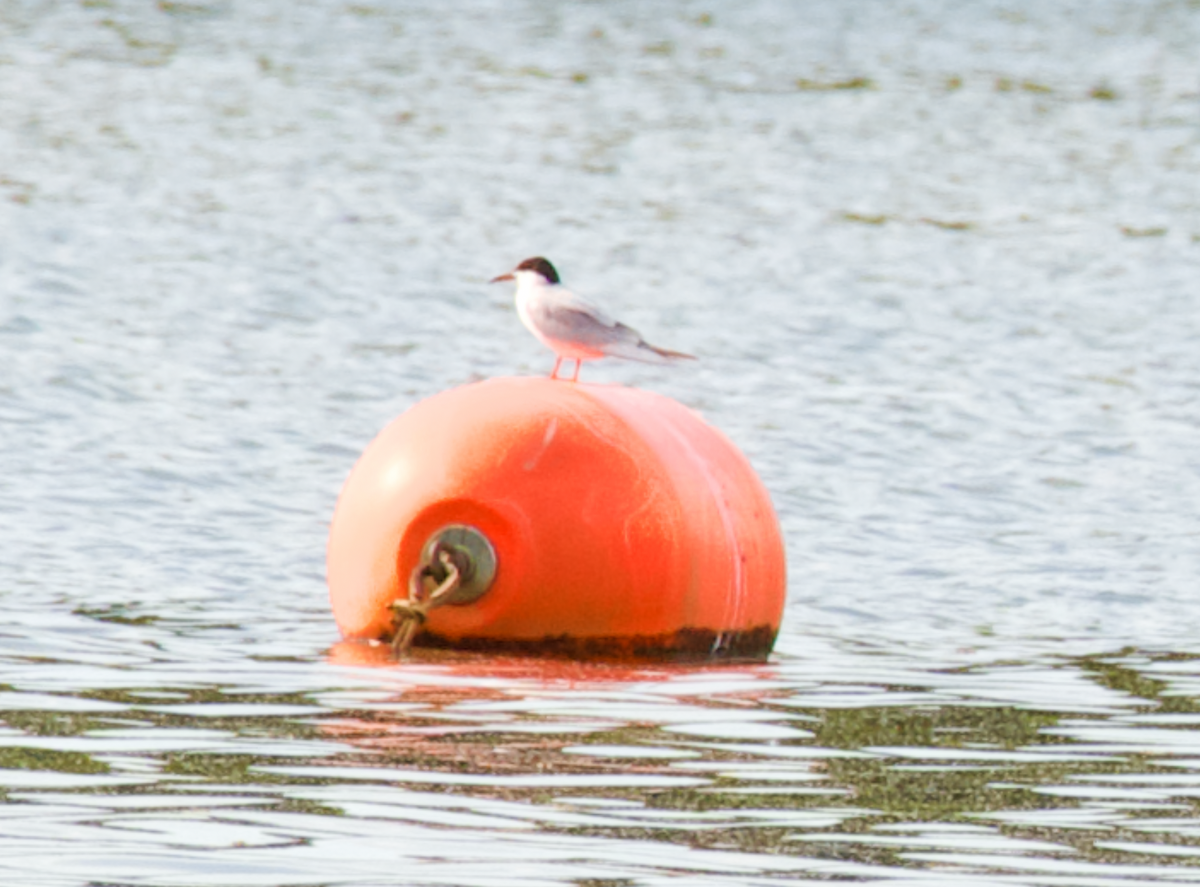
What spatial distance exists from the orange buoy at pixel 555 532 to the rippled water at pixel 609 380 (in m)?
0.25

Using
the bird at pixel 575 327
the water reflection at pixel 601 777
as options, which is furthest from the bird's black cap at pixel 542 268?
the water reflection at pixel 601 777

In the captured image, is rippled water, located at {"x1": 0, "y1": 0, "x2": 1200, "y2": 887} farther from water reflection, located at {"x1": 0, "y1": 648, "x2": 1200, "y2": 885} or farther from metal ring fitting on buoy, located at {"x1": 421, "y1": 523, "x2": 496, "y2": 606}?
metal ring fitting on buoy, located at {"x1": 421, "y1": 523, "x2": 496, "y2": 606}

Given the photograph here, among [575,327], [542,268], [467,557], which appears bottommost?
[467,557]

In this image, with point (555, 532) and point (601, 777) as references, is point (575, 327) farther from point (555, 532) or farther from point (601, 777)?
point (601, 777)

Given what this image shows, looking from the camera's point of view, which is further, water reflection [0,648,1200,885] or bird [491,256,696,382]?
bird [491,256,696,382]

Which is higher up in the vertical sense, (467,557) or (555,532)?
(555,532)

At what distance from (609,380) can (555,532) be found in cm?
1106

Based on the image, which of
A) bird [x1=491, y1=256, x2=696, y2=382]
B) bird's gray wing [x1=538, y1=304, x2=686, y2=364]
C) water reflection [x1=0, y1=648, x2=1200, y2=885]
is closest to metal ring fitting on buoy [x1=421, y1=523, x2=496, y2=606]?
water reflection [x1=0, y1=648, x2=1200, y2=885]

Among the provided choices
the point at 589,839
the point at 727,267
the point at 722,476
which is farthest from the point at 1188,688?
the point at 727,267

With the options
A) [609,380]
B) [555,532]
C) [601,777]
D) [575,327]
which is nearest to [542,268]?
[575,327]

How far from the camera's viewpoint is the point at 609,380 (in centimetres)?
2256

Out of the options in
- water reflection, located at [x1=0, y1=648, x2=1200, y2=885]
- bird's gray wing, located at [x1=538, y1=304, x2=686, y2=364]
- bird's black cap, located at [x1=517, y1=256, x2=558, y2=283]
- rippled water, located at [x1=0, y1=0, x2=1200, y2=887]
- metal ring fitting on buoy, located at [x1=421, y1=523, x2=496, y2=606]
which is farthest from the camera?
bird's black cap, located at [x1=517, y1=256, x2=558, y2=283]

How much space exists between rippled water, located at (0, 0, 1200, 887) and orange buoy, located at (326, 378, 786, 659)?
25 centimetres

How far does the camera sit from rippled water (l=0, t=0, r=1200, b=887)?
882cm
